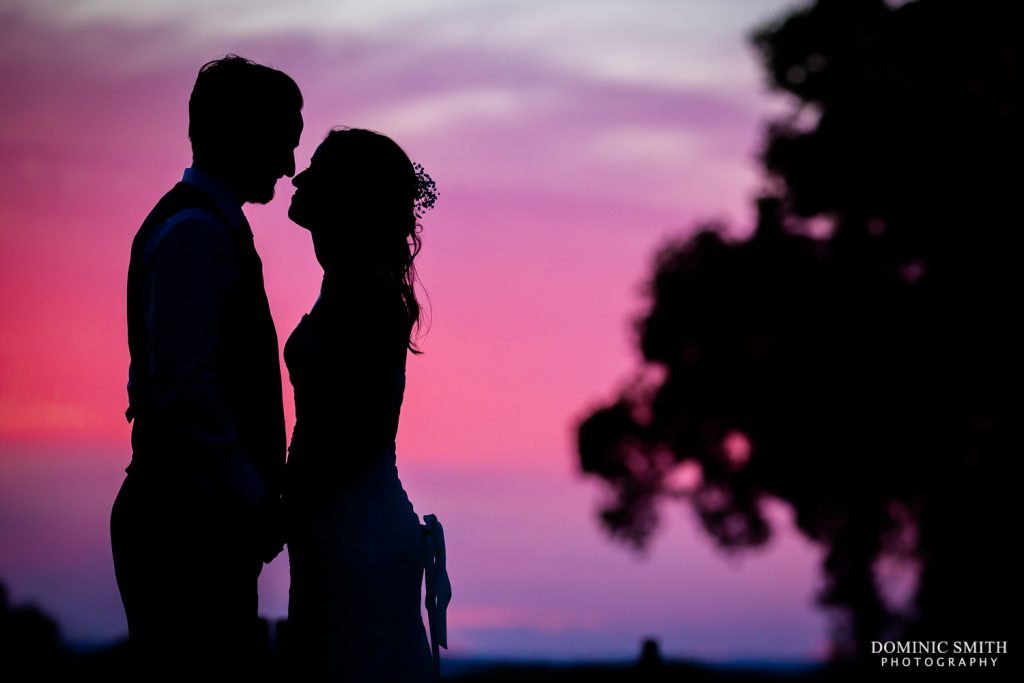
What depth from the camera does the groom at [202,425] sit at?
13.3 ft

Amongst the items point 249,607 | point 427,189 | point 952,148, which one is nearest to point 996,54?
point 952,148

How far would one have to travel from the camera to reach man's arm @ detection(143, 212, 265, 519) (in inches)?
159

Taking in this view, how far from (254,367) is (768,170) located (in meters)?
24.1

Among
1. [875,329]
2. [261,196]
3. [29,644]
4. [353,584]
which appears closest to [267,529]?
[353,584]

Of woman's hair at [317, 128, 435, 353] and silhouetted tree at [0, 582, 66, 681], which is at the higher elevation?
woman's hair at [317, 128, 435, 353]

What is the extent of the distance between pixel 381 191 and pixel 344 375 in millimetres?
730

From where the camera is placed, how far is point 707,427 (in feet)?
88.4

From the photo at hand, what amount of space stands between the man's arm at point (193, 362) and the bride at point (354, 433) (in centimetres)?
45

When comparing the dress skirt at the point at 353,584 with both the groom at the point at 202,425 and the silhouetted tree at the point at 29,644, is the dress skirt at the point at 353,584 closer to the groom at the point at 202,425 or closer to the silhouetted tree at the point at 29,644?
the groom at the point at 202,425

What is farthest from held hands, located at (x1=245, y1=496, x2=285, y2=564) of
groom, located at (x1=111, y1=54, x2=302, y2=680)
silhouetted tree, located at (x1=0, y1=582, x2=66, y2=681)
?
silhouetted tree, located at (x1=0, y1=582, x2=66, y2=681)

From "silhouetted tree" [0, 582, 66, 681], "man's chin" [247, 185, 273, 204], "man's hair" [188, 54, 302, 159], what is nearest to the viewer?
"man's hair" [188, 54, 302, 159]

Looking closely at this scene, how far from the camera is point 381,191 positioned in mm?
4754

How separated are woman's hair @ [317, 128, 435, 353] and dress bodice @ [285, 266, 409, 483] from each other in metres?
0.20

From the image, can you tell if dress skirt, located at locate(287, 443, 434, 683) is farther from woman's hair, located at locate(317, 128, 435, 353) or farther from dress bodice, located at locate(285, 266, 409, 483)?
woman's hair, located at locate(317, 128, 435, 353)
